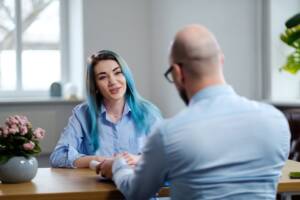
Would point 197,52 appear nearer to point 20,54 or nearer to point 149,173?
point 149,173

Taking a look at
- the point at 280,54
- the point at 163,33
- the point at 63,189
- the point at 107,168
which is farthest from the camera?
the point at 163,33

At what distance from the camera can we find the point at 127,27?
5.54 meters

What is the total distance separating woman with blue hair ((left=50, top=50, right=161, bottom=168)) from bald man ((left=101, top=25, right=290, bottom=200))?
123 cm

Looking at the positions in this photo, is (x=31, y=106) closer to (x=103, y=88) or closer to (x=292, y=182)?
(x=103, y=88)

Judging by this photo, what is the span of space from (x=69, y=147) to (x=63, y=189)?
75 cm

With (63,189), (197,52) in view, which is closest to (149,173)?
(197,52)

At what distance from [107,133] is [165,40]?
2392 millimetres

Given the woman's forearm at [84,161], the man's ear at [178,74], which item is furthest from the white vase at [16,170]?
the man's ear at [178,74]

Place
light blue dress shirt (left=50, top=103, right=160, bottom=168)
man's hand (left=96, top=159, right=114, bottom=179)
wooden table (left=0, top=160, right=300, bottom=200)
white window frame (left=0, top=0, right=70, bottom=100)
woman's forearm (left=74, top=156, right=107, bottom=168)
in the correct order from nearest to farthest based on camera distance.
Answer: wooden table (left=0, top=160, right=300, bottom=200)
man's hand (left=96, top=159, right=114, bottom=179)
woman's forearm (left=74, top=156, right=107, bottom=168)
light blue dress shirt (left=50, top=103, right=160, bottom=168)
white window frame (left=0, top=0, right=70, bottom=100)

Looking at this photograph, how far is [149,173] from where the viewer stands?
186 centimetres

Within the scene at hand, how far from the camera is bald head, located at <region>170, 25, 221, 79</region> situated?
5.88 feet

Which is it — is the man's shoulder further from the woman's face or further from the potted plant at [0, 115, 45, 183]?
the potted plant at [0, 115, 45, 183]

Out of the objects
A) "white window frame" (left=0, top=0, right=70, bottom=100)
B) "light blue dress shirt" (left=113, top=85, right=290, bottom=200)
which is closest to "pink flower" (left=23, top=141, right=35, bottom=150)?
"light blue dress shirt" (left=113, top=85, right=290, bottom=200)

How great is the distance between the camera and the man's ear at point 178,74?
1823mm
